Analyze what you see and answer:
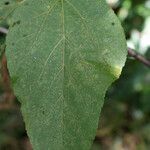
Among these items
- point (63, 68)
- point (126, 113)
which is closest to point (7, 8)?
point (63, 68)

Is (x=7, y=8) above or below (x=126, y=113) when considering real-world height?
above

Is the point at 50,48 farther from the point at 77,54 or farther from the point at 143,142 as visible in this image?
the point at 143,142

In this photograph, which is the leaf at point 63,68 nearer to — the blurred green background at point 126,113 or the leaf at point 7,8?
the leaf at point 7,8

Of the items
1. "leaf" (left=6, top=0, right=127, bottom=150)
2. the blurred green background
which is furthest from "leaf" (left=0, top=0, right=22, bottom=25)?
the blurred green background

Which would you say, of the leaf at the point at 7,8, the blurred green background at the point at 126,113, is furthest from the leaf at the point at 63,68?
the blurred green background at the point at 126,113

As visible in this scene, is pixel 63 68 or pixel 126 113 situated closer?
pixel 63 68

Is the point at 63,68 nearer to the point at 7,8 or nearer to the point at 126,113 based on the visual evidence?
the point at 7,8

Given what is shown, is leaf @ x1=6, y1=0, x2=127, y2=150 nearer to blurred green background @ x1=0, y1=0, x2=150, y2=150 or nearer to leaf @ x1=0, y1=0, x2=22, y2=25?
leaf @ x1=0, y1=0, x2=22, y2=25
